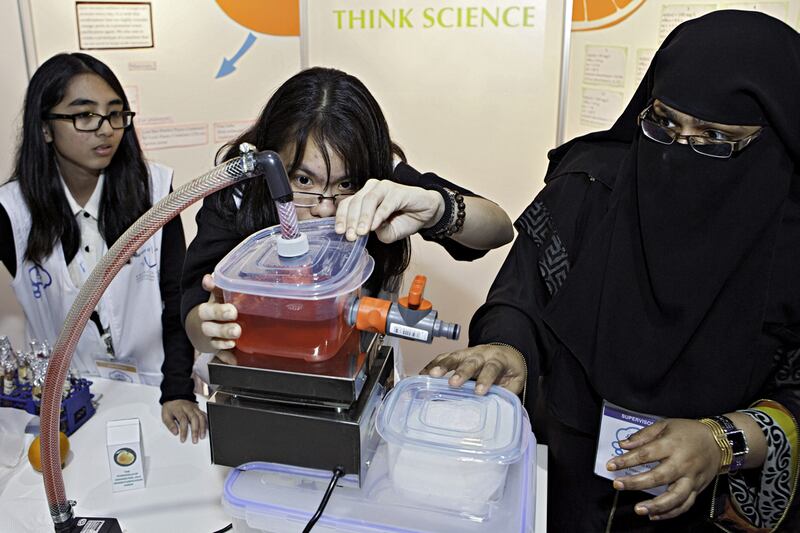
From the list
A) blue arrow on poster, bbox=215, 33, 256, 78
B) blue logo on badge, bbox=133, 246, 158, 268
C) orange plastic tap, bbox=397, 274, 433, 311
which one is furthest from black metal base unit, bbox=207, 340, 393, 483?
blue arrow on poster, bbox=215, 33, 256, 78

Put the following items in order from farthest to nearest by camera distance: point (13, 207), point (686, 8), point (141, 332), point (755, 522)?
point (686, 8), point (141, 332), point (13, 207), point (755, 522)

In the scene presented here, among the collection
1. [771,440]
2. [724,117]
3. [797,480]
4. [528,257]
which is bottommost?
[797,480]

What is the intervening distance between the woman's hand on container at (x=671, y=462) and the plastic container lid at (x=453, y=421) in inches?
9.8

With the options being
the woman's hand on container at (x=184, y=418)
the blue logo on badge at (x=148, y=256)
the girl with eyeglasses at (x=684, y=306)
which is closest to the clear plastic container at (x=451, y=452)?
the girl with eyeglasses at (x=684, y=306)

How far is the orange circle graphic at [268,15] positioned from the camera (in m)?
3.30

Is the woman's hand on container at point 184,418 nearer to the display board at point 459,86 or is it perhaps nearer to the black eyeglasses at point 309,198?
the black eyeglasses at point 309,198

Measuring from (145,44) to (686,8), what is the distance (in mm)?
2381

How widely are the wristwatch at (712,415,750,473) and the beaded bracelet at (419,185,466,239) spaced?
2.12 ft

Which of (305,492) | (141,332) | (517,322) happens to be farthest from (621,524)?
(141,332)

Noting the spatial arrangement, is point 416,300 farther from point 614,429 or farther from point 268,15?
point 268,15

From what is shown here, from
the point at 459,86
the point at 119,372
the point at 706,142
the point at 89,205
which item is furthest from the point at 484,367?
the point at 459,86

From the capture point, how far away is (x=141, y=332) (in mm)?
2172

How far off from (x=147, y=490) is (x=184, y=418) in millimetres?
237

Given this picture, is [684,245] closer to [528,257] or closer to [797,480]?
[528,257]
